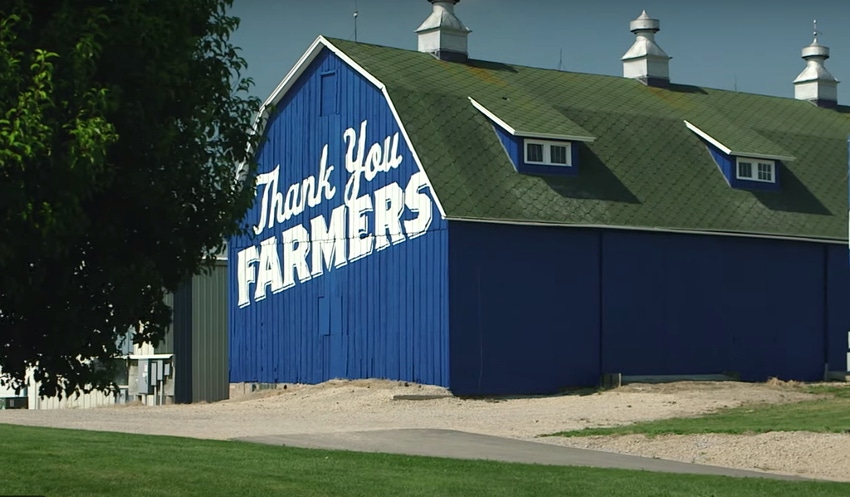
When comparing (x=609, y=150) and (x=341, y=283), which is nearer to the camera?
(x=341, y=283)

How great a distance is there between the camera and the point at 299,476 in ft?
57.9

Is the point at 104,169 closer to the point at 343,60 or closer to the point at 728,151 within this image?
the point at 343,60

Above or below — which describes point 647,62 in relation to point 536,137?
above

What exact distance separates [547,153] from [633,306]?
4234 millimetres

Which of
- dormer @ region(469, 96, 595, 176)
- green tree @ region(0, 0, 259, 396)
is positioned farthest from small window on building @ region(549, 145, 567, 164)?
green tree @ region(0, 0, 259, 396)

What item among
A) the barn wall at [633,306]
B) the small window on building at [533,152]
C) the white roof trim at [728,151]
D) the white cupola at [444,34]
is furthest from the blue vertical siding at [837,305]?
the white cupola at [444,34]

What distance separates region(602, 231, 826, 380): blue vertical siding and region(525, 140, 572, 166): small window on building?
2208 mm

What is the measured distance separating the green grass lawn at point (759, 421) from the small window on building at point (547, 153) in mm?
8249

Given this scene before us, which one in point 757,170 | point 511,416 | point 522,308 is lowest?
point 511,416

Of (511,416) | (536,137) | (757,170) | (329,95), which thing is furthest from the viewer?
(757,170)

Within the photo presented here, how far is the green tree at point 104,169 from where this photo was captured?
10.7 meters

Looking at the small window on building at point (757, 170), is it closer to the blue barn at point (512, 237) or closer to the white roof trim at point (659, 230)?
the blue barn at point (512, 237)

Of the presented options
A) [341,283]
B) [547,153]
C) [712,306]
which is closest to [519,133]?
[547,153]

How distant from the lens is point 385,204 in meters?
35.3
